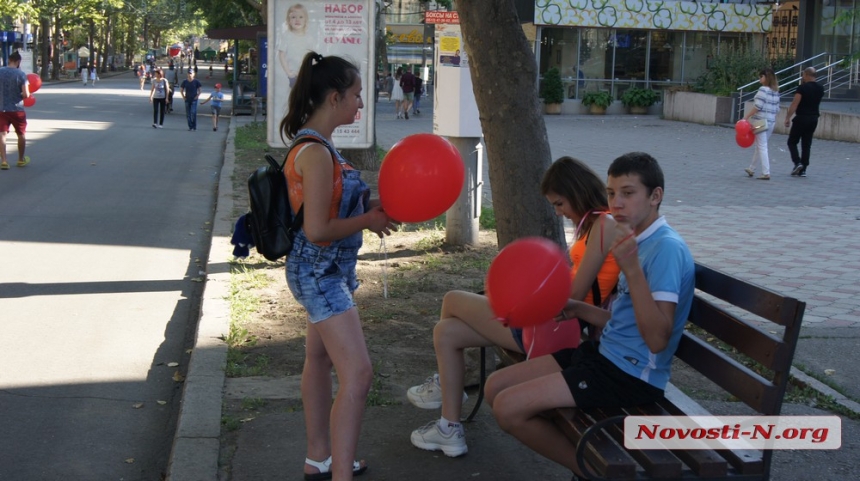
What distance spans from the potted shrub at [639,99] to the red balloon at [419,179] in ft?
113

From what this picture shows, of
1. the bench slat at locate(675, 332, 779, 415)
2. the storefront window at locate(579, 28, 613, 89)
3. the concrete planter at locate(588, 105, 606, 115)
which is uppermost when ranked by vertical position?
the storefront window at locate(579, 28, 613, 89)

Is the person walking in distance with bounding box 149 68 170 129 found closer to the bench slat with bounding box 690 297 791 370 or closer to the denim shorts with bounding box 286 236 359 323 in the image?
the denim shorts with bounding box 286 236 359 323

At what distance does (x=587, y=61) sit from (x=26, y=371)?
112ft

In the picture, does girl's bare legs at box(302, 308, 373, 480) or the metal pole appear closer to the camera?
girl's bare legs at box(302, 308, 373, 480)

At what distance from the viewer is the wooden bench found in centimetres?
312

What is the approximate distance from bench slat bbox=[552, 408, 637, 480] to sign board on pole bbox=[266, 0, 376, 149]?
5.57 m

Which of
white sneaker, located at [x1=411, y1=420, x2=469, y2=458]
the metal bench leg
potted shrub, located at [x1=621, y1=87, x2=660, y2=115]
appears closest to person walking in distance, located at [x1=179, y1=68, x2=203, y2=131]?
potted shrub, located at [x1=621, y1=87, x2=660, y2=115]

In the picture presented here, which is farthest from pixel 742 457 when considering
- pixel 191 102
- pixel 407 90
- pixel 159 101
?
pixel 407 90

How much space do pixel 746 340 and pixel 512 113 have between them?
3160mm

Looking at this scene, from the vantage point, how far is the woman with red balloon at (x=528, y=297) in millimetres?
3426

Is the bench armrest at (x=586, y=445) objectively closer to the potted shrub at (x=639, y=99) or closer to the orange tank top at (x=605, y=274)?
the orange tank top at (x=605, y=274)

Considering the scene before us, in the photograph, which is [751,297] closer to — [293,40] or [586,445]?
[586,445]

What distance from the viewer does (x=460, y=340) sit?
170 inches

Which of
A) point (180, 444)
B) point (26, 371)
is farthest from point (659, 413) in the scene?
point (26, 371)
